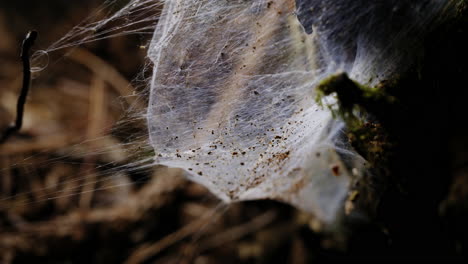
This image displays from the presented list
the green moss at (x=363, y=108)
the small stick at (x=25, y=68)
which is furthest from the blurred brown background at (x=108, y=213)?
the green moss at (x=363, y=108)

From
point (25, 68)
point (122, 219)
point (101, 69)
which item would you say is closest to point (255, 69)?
point (25, 68)

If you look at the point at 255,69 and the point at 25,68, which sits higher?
the point at 25,68

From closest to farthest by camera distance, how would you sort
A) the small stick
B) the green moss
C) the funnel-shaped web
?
the green moss
the funnel-shaped web
the small stick

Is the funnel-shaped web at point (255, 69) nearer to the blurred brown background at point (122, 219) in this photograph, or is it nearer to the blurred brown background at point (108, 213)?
the blurred brown background at point (122, 219)

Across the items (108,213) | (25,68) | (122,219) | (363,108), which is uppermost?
(25,68)

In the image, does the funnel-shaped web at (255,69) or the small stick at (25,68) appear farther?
the small stick at (25,68)

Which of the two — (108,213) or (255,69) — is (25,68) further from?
(108,213)

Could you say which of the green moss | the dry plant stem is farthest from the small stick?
the dry plant stem

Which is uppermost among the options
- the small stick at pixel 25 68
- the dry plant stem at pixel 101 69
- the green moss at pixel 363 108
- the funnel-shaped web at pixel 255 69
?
the dry plant stem at pixel 101 69

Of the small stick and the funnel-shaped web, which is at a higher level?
the small stick

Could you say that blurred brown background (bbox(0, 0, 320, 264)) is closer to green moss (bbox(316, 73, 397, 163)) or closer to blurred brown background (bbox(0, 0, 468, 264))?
blurred brown background (bbox(0, 0, 468, 264))
